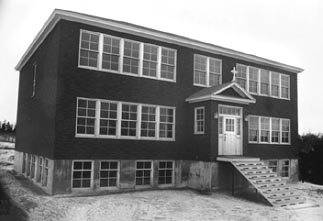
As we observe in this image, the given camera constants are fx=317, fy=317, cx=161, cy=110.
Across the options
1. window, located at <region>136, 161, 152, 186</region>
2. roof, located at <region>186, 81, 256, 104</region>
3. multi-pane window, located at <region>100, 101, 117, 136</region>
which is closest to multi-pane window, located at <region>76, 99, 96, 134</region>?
multi-pane window, located at <region>100, 101, 117, 136</region>

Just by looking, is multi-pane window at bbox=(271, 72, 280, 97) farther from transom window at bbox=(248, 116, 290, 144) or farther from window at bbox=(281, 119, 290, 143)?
window at bbox=(281, 119, 290, 143)

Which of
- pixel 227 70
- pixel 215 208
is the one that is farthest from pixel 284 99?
pixel 215 208

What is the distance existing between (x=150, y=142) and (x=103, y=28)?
6.00m

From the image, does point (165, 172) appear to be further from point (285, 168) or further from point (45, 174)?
point (285, 168)

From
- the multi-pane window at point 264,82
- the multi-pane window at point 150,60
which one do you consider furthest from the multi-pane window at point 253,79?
the multi-pane window at point 150,60

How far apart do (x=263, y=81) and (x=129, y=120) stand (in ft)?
32.6

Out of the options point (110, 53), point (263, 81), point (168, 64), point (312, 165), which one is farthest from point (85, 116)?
point (312, 165)

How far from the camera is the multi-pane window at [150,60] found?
53.2 ft

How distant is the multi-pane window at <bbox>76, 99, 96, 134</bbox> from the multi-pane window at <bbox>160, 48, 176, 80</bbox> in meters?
4.25

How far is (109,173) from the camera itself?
1481cm

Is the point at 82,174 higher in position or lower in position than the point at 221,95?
lower

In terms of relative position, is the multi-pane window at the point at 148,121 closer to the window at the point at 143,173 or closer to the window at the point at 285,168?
the window at the point at 143,173

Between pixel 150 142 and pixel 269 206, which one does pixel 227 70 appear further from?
pixel 269 206

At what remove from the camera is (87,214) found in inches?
412
